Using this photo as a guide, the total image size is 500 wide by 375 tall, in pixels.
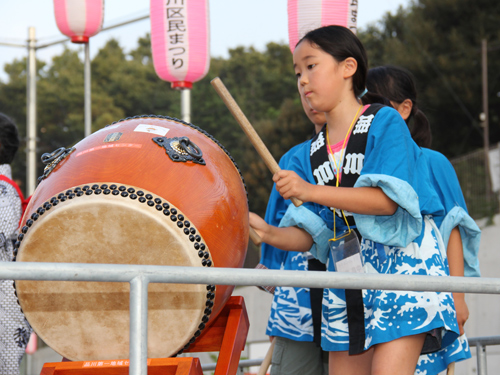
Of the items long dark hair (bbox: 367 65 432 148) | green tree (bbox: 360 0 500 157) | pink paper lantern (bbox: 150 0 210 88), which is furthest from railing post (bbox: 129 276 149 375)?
green tree (bbox: 360 0 500 157)

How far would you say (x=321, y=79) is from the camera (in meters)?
1.90

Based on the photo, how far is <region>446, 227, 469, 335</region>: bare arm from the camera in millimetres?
2119

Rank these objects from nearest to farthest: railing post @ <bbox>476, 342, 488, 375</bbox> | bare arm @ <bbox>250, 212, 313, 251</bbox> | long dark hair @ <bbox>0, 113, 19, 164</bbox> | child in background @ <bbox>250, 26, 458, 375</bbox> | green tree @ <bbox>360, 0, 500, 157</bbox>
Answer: child in background @ <bbox>250, 26, 458, 375</bbox>
bare arm @ <bbox>250, 212, 313, 251</bbox>
railing post @ <bbox>476, 342, 488, 375</bbox>
long dark hair @ <bbox>0, 113, 19, 164</bbox>
green tree @ <bbox>360, 0, 500, 157</bbox>

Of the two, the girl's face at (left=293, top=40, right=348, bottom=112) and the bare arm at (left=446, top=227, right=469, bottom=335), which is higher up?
the girl's face at (left=293, top=40, right=348, bottom=112)

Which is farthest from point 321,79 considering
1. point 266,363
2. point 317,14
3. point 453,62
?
point 453,62

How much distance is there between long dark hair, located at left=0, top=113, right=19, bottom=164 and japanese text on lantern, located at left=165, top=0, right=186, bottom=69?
3167mm

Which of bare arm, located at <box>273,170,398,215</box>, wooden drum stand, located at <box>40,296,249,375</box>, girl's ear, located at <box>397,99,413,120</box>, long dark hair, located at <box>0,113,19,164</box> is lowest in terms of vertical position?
wooden drum stand, located at <box>40,296,249,375</box>

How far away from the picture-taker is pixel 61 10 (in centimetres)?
684

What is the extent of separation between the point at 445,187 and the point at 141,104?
27216 millimetres

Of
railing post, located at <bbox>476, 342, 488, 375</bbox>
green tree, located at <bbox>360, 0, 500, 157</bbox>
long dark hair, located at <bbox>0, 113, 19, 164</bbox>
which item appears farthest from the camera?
green tree, located at <bbox>360, 0, 500, 157</bbox>

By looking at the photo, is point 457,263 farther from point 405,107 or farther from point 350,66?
point 350,66

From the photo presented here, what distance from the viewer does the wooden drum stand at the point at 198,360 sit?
5.18ft

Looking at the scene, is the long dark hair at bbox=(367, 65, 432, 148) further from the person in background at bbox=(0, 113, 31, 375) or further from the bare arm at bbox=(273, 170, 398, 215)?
the person in background at bbox=(0, 113, 31, 375)

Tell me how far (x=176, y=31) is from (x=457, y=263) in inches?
175
